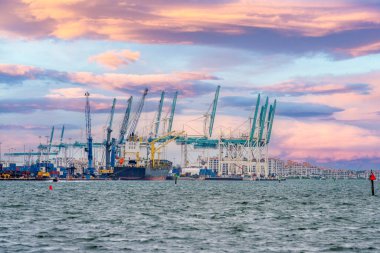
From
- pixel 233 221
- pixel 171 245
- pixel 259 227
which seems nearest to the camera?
pixel 171 245

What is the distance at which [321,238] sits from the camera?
41.5 m

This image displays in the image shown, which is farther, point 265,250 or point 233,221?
point 233,221

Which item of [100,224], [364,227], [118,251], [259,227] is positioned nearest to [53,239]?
[118,251]

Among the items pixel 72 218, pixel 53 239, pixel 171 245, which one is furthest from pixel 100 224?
pixel 171 245

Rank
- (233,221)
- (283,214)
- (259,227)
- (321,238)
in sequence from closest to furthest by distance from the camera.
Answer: (321,238) < (259,227) < (233,221) < (283,214)

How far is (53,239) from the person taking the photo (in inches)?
1561

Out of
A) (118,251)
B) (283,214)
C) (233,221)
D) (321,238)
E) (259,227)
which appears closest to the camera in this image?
(118,251)

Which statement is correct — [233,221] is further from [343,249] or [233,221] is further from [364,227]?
[343,249]

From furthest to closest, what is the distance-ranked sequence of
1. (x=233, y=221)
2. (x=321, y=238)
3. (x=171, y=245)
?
(x=233, y=221)
(x=321, y=238)
(x=171, y=245)

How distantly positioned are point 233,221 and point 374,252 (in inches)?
740

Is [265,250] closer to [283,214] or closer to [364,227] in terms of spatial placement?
[364,227]

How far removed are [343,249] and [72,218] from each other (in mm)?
26274

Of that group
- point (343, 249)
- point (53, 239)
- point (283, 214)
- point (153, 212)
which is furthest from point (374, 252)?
point (153, 212)

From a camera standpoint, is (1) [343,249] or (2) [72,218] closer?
(1) [343,249]
